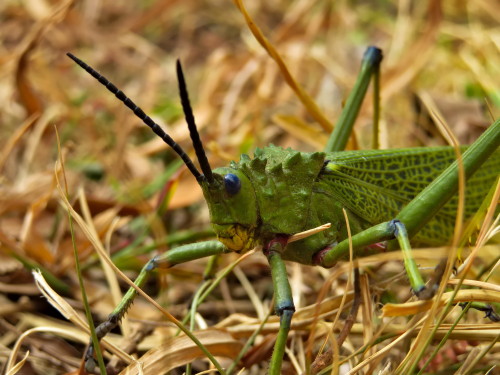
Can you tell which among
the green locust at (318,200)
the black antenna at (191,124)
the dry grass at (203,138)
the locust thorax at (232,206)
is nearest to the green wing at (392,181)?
the green locust at (318,200)

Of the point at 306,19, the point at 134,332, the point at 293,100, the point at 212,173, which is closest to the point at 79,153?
the point at 293,100

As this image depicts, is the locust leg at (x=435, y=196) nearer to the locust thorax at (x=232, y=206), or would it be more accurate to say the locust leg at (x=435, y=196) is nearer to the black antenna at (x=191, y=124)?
the locust thorax at (x=232, y=206)

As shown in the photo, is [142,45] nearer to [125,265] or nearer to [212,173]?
[125,265]

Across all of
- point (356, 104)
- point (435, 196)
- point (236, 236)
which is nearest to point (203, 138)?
point (356, 104)

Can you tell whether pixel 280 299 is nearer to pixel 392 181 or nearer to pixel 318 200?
pixel 318 200

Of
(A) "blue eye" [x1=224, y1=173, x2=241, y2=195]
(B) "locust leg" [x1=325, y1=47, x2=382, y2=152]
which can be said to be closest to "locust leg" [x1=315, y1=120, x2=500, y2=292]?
(A) "blue eye" [x1=224, y1=173, x2=241, y2=195]

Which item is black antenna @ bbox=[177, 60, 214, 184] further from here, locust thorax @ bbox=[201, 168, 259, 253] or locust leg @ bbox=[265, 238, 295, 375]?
locust leg @ bbox=[265, 238, 295, 375]
